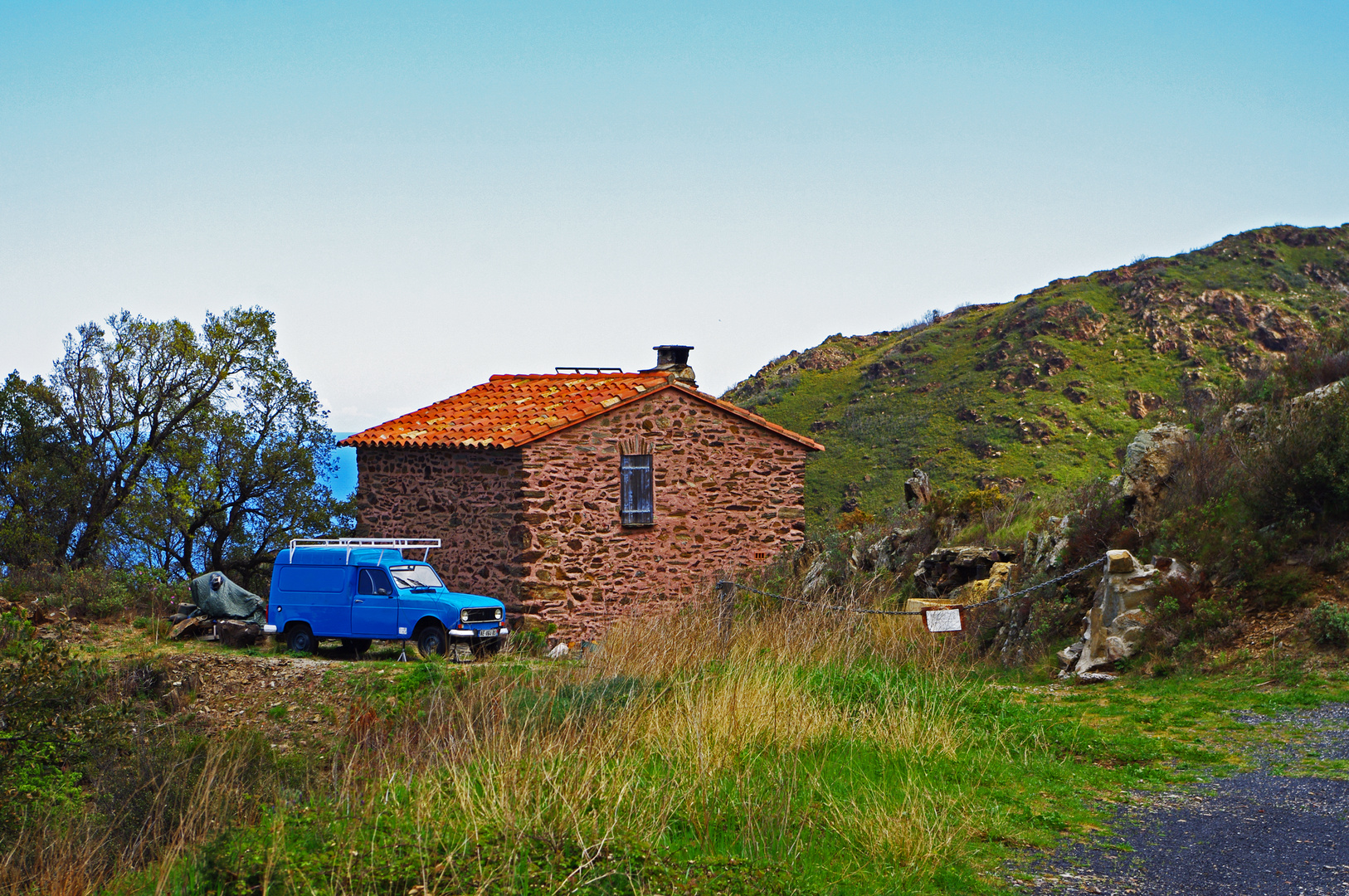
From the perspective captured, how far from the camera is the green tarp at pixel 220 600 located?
58.0 feet

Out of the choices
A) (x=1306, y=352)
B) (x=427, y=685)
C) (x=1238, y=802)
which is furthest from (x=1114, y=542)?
→ (x=427, y=685)

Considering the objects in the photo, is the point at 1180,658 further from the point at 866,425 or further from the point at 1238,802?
the point at 866,425

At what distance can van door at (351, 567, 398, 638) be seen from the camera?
15383 mm

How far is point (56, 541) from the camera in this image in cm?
2558

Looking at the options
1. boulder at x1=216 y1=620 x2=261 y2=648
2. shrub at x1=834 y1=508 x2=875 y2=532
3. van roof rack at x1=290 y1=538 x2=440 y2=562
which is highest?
shrub at x1=834 y1=508 x2=875 y2=532

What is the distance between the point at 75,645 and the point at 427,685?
317 inches

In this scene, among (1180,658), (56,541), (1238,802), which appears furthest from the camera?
(56,541)

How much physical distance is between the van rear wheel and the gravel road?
41.7ft

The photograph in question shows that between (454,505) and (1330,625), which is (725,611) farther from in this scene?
(454,505)

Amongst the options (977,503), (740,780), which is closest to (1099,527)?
(977,503)

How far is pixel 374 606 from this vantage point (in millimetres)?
15516

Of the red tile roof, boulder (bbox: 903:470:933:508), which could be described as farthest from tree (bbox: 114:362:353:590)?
boulder (bbox: 903:470:933:508)

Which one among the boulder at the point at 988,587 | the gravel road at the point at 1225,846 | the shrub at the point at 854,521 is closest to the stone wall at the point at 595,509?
the shrub at the point at 854,521

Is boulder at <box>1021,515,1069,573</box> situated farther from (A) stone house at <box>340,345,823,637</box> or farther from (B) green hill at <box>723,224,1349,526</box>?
(B) green hill at <box>723,224,1349,526</box>
